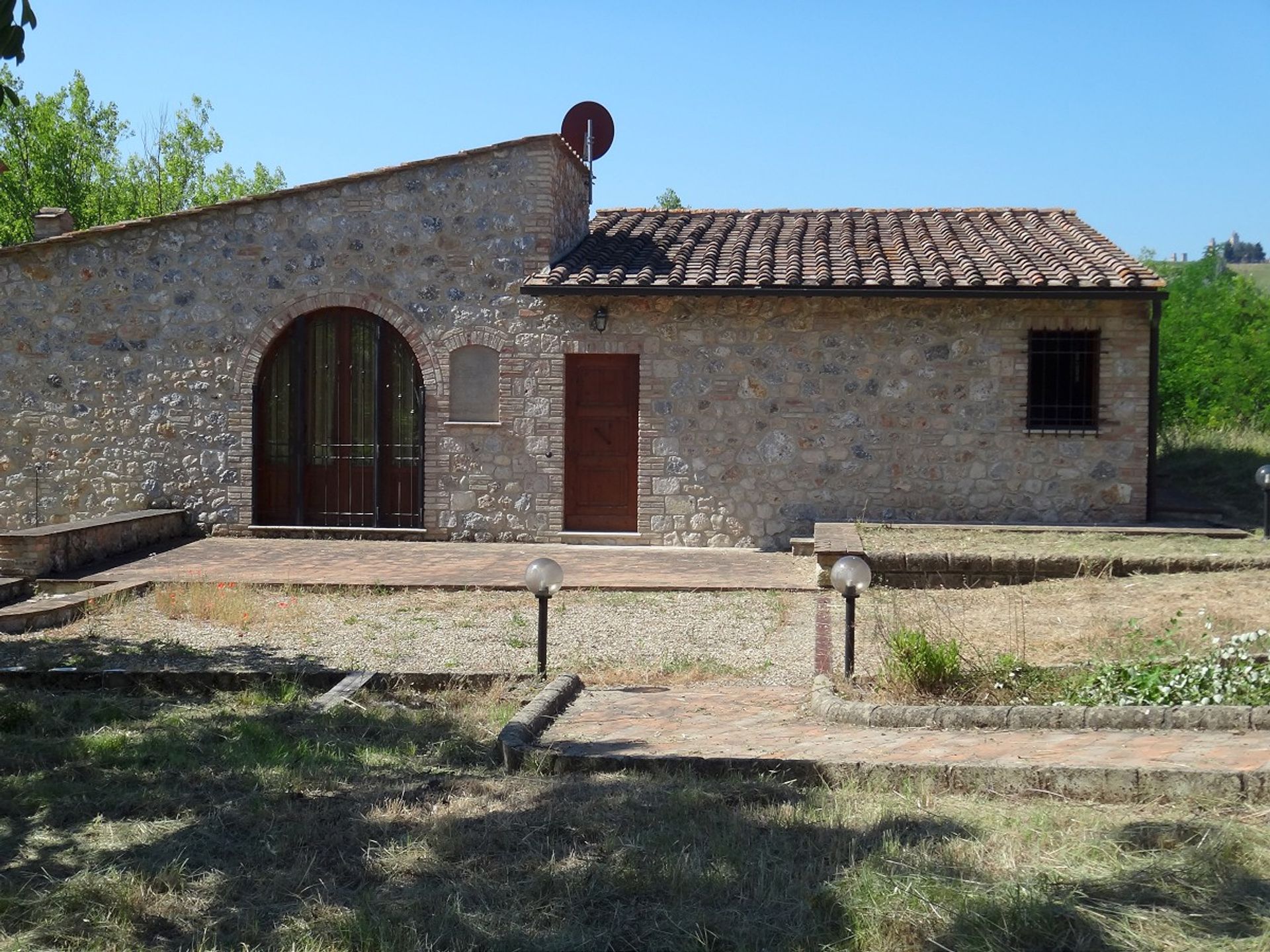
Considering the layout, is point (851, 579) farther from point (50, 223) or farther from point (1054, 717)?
point (50, 223)

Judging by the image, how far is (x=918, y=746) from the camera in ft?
17.9

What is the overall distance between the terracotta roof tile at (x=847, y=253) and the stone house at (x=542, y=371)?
0.22ft

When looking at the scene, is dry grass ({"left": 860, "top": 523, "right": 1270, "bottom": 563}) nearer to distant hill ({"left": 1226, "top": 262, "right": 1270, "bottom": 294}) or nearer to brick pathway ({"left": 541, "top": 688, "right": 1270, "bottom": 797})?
brick pathway ({"left": 541, "top": 688, "right": 1270, "bottom": 797})

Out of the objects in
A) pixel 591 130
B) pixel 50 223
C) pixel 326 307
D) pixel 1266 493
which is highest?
pixel 591 130

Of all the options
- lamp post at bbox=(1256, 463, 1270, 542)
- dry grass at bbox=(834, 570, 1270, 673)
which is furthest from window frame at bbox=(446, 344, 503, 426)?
lamp post at bbox=(1256, 463, 1270, 542)

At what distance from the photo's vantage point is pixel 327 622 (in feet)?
31.4

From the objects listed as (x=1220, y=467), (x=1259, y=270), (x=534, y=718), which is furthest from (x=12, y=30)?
(x=1259, y=270)

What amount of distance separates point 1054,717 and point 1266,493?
27.0 ft

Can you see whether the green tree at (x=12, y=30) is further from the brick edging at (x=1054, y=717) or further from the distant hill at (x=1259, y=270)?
the distant hill at (x=1259, y=270)

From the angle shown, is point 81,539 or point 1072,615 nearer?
point 1072,615

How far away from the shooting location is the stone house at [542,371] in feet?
45.0

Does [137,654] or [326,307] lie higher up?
[326,307]

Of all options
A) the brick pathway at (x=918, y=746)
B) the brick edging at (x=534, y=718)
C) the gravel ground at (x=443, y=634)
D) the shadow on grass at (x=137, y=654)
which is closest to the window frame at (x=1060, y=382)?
the gravel ground at (x=443, y=634)

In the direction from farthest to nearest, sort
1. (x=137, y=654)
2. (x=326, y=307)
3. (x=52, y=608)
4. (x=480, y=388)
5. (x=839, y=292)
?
(x=326, y=307), (x=480, y=388), (x=839, y=292), (x=52, y=608), (x=137, y=654)
